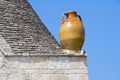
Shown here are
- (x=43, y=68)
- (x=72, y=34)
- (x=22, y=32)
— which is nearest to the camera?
(x=43, y=68)

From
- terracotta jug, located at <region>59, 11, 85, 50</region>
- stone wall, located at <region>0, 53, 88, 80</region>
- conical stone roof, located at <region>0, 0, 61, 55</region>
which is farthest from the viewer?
terracotta jug, located at <region>59, 11, 85, 50</region>

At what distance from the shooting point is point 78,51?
902cm

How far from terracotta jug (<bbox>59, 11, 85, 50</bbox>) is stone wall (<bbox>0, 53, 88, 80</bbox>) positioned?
1.16ft

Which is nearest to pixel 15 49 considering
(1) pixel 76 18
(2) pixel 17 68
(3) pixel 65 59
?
(2) pixel 17 68

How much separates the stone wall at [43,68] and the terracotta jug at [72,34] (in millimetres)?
352

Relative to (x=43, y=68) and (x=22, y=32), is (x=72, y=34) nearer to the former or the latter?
(x=43, y=68)

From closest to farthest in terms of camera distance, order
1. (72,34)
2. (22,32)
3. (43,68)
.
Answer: (43,68), (72,34), (22,32)

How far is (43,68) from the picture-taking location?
8617mm

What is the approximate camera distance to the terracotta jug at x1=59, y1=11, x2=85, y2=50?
902 cm

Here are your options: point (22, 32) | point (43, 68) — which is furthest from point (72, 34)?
point (22, 32)

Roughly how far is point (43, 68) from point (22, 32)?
127cm

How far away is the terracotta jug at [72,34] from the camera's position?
29.6 ft

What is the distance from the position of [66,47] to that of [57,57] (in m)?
0.45

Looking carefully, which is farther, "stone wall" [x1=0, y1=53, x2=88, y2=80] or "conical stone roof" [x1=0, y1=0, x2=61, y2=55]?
"conical stone roof" [x1=0, y1=0, x2=61, y2=55]
